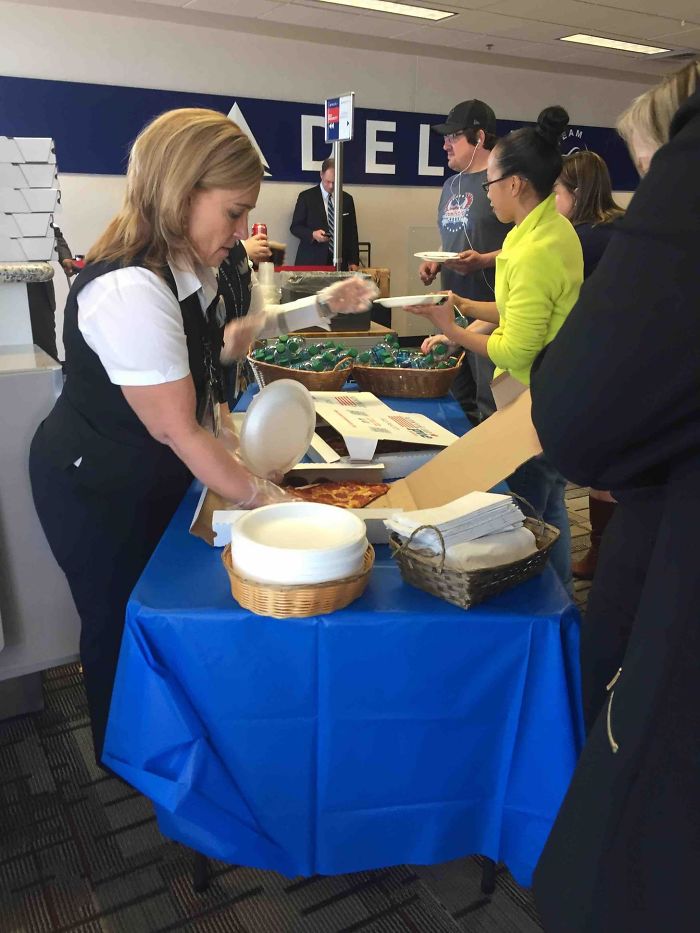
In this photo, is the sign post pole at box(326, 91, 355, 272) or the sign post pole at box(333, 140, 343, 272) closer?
the sign post pole at box(326, 91, 355, 272)

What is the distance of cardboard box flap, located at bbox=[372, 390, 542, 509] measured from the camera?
1.34 metres

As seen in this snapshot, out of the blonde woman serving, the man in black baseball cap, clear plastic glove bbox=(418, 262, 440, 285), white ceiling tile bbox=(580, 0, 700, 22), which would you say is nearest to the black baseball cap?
the man in black baseball cap

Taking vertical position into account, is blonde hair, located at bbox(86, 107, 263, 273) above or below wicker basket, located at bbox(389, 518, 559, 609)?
above

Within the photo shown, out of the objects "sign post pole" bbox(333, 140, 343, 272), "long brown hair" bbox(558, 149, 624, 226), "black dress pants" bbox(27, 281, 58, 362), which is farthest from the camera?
"sign post pole" bbox(333, 140, 343, 272)

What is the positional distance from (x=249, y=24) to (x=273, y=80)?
458mm

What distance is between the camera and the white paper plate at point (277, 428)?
4.56 ft

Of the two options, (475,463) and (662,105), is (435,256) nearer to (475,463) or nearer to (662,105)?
(475,463)

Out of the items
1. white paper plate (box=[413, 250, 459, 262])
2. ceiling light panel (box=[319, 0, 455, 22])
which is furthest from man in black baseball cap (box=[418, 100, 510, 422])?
ceiling light panel (box=[319, 0, 455, 22])

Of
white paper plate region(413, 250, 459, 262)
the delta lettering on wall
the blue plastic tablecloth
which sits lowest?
the blue plastic tablecloth

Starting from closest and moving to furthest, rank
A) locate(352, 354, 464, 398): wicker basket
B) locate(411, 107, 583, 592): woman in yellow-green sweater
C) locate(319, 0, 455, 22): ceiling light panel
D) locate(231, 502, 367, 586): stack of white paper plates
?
1. locate(231, 502, 367, 586): stack of white paper plates
2. locate(411, 107, 583, 592): woman in yellow-green sweater
3. locate(352, 354, 464, 398): wicker basket
4. locate(319, 0, 455, 22): ceiling light panel

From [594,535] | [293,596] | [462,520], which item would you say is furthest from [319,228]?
[293,596]

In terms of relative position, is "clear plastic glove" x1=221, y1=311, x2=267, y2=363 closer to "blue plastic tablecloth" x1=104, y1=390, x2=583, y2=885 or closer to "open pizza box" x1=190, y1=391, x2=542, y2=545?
"open pizza box" x1=190, y1=391, x2=542, y2=545

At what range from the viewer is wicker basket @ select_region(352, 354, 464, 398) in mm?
2221

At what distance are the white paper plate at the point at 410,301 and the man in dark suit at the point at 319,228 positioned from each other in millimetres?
4302
